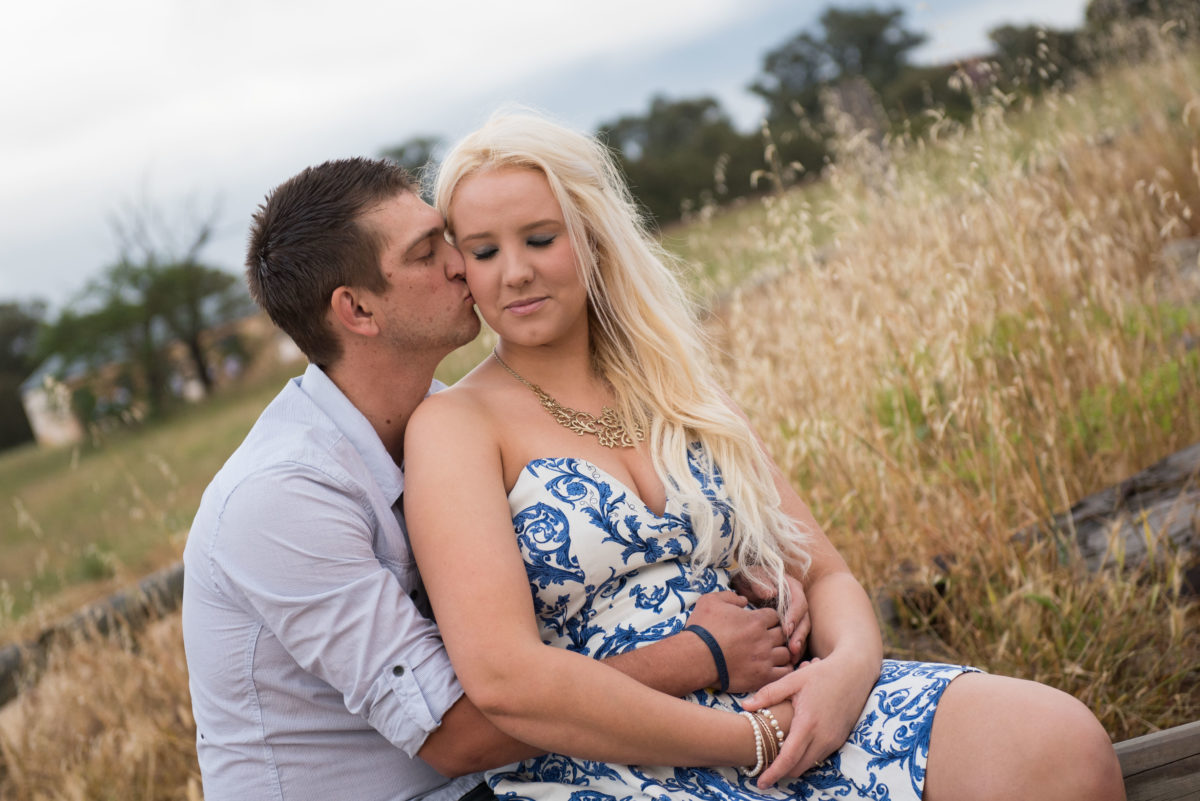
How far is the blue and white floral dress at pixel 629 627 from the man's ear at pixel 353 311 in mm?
506

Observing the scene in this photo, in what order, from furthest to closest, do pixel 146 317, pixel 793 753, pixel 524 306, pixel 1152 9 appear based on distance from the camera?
pixel 146 317 → pixel 1152 9 → pixel 524 306 → pixel 793 753

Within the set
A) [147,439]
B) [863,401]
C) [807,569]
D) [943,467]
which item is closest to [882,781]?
[807,569]

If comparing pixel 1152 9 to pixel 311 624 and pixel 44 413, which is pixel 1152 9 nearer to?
pixel 311 624

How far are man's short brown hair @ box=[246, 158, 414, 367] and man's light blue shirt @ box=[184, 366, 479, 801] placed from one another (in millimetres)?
188

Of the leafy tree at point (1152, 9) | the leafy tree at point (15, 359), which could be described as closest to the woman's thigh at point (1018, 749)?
the leafy tree at point (1152, 9)

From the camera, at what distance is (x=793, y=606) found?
232 cm

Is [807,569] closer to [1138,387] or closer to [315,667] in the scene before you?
[315,667]

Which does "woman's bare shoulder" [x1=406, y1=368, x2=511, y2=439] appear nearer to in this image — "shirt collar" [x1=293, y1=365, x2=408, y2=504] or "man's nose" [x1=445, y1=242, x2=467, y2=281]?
"shirt collar" [x1=293, y1=365, x2=408, y2=504]

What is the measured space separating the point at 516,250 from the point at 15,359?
36.3 m

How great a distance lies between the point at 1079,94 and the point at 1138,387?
4741 mm

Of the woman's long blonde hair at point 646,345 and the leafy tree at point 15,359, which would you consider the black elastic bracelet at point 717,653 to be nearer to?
the woman's long blonde hair at point 646,345

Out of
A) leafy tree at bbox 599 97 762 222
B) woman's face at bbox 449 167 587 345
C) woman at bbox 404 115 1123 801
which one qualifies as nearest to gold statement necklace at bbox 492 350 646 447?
woman at bbox 404 115 1123 801

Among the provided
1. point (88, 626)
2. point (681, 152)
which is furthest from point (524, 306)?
point (681, 152)

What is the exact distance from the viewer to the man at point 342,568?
1.92 metres
